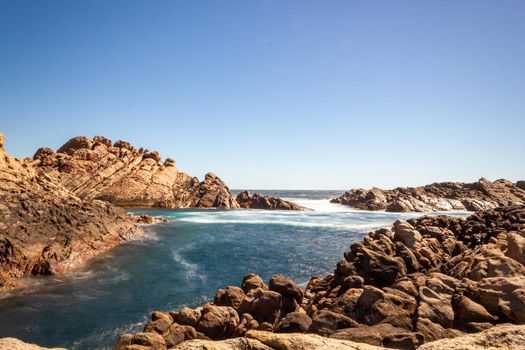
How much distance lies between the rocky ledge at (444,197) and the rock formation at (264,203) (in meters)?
19.9

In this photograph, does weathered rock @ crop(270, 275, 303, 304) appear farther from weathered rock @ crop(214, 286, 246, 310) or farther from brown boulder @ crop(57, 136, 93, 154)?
brown boulder @ crop(57, 136, 93, 154)

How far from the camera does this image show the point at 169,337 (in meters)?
9.99

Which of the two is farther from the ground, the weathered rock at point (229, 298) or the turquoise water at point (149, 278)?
the weathered rock at point (229, 298)

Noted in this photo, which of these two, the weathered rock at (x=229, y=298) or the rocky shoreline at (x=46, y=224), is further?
the rocky shoreline at (x=46, y=224)

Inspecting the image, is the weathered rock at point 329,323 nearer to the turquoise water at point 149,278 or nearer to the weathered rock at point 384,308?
the weathered rock at point 384,308

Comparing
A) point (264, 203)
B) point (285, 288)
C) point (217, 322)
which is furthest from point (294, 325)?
point (264, 203)

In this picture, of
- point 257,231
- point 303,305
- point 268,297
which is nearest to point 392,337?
point 268,297

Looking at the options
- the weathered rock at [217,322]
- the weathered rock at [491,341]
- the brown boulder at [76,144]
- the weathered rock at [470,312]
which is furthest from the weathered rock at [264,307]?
the brown boulder at [76,144]

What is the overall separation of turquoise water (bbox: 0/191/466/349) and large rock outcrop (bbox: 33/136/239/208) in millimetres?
36597

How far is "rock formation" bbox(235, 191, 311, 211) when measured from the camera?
3081 inches

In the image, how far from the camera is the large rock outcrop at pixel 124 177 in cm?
7069

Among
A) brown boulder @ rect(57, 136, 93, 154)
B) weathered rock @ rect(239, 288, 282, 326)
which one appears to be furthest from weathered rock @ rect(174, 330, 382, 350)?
brown boulder @ rect(57, 136, 93, 154)

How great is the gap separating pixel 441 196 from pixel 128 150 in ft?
278

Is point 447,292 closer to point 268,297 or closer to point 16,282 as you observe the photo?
point 268,297
